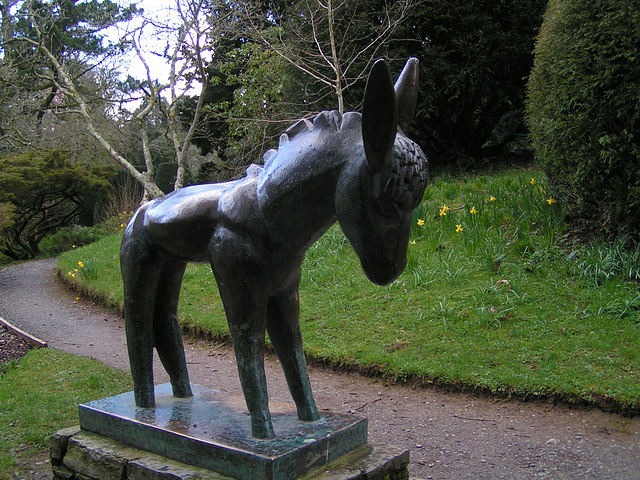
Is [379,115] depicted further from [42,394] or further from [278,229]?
[42,394]

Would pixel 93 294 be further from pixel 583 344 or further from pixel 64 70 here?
pixel 64 70

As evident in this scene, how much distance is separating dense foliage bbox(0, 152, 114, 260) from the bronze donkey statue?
1106 cm

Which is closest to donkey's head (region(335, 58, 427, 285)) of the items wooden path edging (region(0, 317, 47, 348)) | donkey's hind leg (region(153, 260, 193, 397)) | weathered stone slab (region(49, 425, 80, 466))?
donkey's hind leg (region(153, 260, 193, 397))

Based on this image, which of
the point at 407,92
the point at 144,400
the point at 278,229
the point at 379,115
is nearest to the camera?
the point at 379,115

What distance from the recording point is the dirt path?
11.2 feet

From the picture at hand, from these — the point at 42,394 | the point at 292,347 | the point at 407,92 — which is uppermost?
the point at 407,92

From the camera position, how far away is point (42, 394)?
15.7 feet

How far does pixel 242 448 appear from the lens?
2221mm

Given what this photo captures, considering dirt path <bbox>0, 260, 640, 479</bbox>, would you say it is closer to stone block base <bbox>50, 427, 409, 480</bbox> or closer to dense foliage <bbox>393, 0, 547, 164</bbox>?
stone block base <bbox>50, 427, 409, 480</bbox>

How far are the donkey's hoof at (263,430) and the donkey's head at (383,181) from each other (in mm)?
743

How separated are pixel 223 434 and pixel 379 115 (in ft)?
4.65

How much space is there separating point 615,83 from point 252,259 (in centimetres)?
470

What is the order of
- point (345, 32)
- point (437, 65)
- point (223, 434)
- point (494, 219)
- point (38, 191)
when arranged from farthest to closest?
point (38, 191)
point (437, 65)
point (345, 32)
point (494, 219)
point (223, 434)

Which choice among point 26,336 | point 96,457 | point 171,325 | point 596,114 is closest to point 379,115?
point 171,325
